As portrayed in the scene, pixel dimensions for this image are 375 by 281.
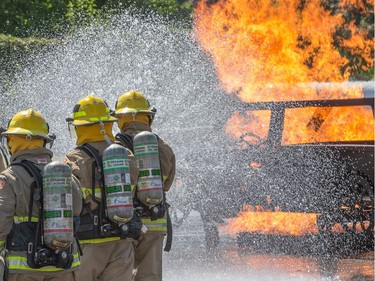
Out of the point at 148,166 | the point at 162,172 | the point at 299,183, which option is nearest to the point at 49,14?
the point at 299,183

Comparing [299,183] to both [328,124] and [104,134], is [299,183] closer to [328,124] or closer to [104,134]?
[328,124]

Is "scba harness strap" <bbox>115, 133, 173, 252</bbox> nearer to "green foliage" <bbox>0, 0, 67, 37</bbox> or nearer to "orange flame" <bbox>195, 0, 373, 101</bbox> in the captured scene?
"orange flame" <bbox>195, 0, 373, 101</bbox>

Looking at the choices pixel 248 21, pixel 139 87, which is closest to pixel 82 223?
pixel 139 87

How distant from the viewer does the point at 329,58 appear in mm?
17969

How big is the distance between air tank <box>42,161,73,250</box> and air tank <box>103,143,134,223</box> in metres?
0.69

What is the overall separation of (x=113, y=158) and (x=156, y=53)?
8952 millimetres

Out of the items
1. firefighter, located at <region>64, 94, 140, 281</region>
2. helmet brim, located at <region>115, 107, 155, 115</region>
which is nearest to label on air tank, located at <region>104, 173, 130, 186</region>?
firefighter, located at <region>64, 94, 140, 281</region>

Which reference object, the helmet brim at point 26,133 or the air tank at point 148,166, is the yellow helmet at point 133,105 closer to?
the air tank at point 148,166

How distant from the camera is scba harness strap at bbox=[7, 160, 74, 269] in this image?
5.86m

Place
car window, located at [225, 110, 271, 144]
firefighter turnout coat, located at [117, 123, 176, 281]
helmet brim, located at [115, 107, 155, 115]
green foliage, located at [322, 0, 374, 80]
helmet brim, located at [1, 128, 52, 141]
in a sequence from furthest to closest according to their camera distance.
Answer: green foliage, located at [322, 0, 374, 80] < car window, located at [225, 110, 271, 144] < helmet brim, located at [115, 107, 155, 115] < firefighter turnout coat, located at [117, 123, 176, 281] < helmet brim, located at [1, 128, 52, 141]

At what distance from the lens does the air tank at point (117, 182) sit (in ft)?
21.4

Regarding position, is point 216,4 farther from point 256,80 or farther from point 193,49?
point 256,80

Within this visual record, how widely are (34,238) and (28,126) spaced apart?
69 centimetres

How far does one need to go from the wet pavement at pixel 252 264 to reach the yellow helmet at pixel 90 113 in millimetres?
3645
